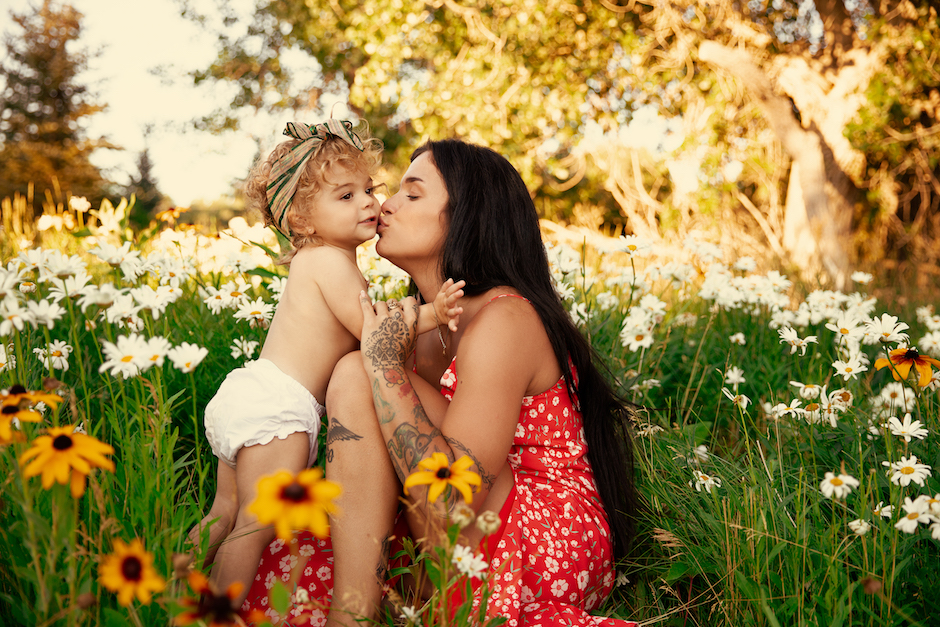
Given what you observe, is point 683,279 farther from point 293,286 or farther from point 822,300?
point 293,286

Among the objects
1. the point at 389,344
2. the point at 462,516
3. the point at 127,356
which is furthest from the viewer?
the point at 389,344

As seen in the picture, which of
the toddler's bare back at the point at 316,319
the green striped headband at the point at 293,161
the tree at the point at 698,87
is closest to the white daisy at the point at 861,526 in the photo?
the toddler's bare back at the point at 316,319

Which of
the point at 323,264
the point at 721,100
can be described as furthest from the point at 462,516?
the point at 721,100

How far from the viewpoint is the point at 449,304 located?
5.77ft

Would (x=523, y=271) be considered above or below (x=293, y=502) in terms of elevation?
below

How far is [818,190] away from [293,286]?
704cm

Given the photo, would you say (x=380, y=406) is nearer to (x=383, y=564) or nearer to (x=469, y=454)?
(x=469, y=454)

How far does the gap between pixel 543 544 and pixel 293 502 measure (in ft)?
3.70

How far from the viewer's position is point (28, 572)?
1054mm

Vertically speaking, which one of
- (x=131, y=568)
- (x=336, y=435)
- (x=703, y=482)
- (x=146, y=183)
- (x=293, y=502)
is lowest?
(x=146, y=183)

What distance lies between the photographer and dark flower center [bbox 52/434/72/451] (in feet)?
3.04

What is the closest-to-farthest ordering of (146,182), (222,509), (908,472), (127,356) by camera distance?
(127,356)
(908,472)
(222,509)
(146,182)

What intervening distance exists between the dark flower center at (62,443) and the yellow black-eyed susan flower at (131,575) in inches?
7.7

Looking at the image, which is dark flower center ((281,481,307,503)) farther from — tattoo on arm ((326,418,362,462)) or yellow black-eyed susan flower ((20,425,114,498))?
tattoo on arm ((326,418,362,462))
